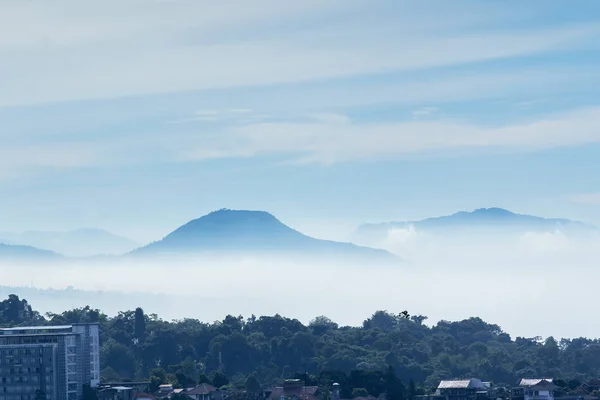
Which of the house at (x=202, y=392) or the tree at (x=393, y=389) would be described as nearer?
the tree at (x=393, y=389)

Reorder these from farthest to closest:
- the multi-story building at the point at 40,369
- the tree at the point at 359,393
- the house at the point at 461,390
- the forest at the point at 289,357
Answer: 1. the forest at the point at 289,357
2. the house at the point at 461,390
3. the multi-story building at the point at 40,369
4. the tree at the point at 359,393

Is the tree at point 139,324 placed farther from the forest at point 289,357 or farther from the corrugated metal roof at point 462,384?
the corrugated metal roof at point 462,384

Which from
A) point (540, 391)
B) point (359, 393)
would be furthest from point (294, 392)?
point (540, 391)

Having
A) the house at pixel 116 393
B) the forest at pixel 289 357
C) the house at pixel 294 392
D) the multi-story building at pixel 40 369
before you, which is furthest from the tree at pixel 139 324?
the house at pixel 294 392

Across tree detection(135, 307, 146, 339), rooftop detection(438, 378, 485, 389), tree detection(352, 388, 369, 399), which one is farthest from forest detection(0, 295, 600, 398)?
tree detection(352, 388, 369, 399)

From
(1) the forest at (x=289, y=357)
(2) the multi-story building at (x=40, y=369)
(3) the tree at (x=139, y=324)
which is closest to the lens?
(2) the multi-story building at (x=40, y=369)

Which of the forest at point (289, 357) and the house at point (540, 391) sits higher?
the forest at point (289, 357)

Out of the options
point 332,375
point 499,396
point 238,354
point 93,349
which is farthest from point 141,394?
point 238,354

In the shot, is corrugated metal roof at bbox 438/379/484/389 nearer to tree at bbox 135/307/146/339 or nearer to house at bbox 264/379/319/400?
house at bbox 264/379/319/400
